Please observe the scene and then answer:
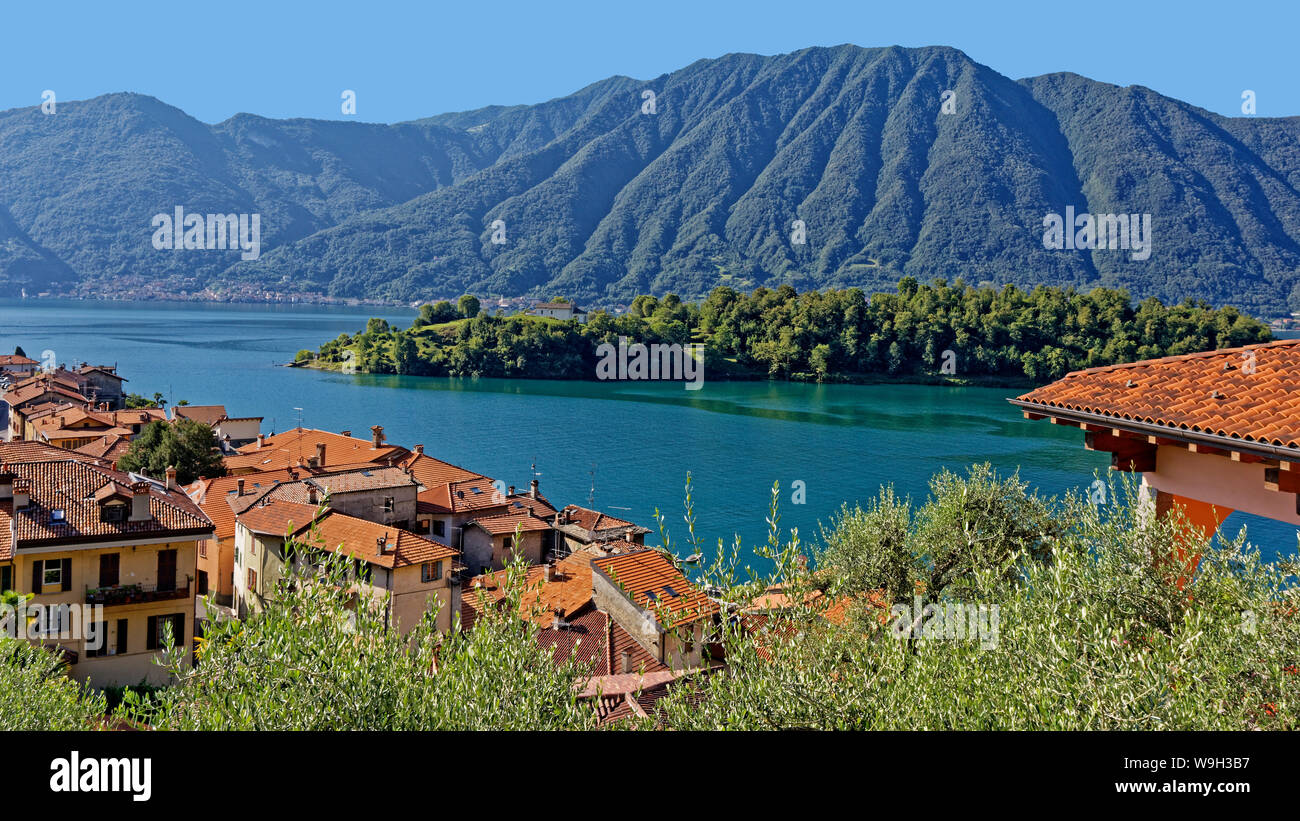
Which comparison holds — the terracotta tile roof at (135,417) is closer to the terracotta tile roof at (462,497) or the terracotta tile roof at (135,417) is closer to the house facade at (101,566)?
the terracotta tile roof at (462,497)

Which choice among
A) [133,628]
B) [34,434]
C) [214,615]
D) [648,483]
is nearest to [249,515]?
[133,628]

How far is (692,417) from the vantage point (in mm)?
87750

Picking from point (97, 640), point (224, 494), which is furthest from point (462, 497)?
point (97, 640)

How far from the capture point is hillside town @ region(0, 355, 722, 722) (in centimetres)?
1928

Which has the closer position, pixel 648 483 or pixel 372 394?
pixel 648 483

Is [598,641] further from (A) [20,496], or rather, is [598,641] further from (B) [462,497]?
(B) [462,497]

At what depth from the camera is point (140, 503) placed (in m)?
21.1

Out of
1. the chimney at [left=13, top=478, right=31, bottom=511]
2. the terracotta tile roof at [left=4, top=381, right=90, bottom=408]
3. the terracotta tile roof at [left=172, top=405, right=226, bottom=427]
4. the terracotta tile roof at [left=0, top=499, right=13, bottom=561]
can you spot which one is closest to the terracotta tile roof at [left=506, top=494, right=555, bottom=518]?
the chimney at [left=13, top=478, right=31, bottom=511]

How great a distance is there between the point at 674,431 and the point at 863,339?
53.5 m

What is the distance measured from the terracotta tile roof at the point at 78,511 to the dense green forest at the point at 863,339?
9866 cm

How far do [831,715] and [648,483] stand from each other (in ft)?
170

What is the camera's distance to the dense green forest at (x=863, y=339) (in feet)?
Result: 389
